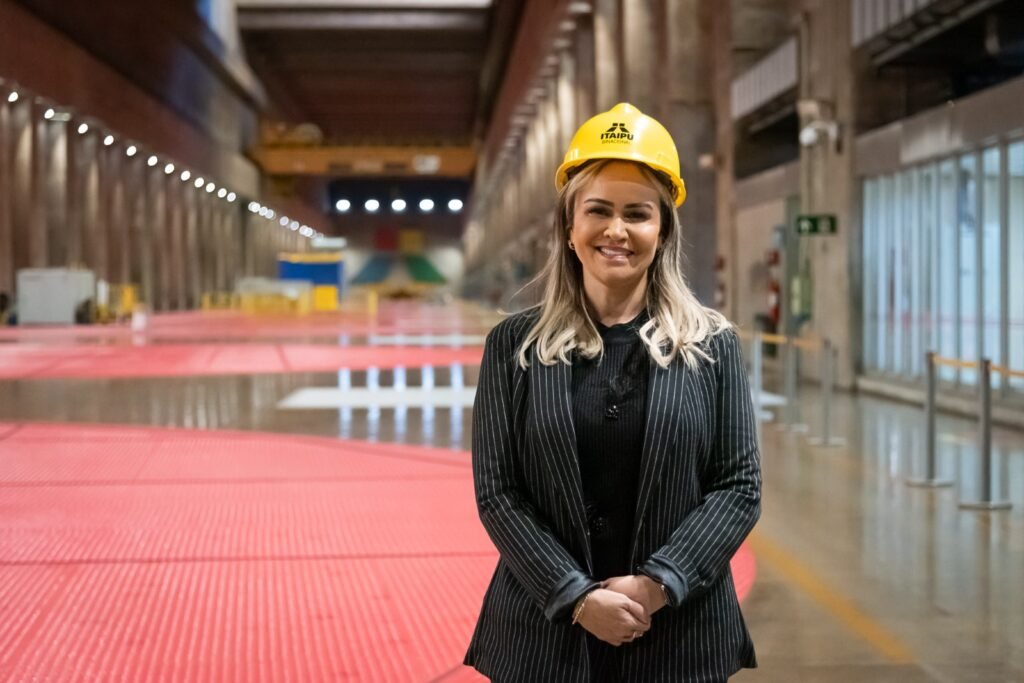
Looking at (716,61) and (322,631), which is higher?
(716,61)

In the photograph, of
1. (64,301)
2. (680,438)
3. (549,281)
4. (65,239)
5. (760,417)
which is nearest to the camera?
(680,438)

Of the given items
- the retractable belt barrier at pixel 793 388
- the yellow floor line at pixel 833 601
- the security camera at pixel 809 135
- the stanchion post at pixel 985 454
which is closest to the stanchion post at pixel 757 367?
the retractable belt barrier at pixel 793 388

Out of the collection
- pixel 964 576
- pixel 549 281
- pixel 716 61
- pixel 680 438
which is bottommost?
pixel 964 576

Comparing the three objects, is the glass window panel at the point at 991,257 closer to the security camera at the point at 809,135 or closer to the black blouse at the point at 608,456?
the security camera at the point at 809,135

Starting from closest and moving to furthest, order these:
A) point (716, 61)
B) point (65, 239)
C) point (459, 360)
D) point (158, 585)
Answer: point (158, 585) → point (459, 360) → point (716, 61) → point (65, 239)

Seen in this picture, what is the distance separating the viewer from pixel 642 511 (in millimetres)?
2592

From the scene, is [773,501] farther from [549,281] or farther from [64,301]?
[64,301]

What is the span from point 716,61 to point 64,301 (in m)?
21.3

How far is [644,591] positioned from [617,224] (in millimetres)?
723

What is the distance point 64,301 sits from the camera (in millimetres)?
38375

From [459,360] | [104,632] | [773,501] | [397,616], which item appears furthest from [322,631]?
[459,360]

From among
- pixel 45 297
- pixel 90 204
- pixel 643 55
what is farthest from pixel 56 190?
pixel 643 55

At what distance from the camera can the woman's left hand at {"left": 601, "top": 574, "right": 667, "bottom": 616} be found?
2.51 m

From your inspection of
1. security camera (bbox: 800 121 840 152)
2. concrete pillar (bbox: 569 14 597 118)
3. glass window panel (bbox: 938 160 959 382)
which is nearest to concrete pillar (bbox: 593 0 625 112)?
concrete pillar (bbox: 569 14 597 118)
